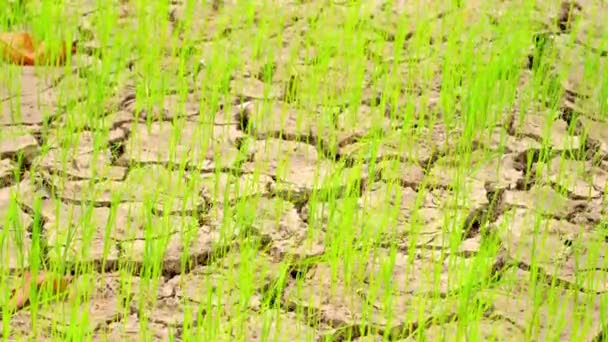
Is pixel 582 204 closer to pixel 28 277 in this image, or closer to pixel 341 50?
pixel 341 50

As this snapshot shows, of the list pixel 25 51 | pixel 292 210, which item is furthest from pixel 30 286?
pixel 25 51

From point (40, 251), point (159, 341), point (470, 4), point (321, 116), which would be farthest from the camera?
point (470, 4)

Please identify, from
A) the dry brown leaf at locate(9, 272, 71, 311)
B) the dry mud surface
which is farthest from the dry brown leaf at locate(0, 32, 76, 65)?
the dry brown leaf at locate(9, 272, 71, 311)

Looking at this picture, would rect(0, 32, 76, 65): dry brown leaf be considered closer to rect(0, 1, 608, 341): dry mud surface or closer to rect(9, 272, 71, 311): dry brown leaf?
rect(0, 1, 608, 341): dry mud surface

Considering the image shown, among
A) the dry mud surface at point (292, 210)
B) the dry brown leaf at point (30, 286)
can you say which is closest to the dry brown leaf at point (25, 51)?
the dry mud surface at point (292, 210)

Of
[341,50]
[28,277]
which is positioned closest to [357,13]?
[341,50]

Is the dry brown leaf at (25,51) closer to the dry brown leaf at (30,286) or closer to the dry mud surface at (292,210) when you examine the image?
the dry mud surface at (292,210)

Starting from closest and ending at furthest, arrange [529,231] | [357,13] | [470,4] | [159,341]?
[159,341] → [529,231] → [357,13] → [470,4]

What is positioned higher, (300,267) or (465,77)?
(465,77)

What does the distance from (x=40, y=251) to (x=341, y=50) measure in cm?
141

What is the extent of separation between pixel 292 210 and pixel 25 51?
114 centimetres

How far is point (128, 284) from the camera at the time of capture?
10.5 ft

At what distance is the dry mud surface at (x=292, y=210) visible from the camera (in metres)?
3.15

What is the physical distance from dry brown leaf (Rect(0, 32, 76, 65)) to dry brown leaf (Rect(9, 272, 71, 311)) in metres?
1.21
